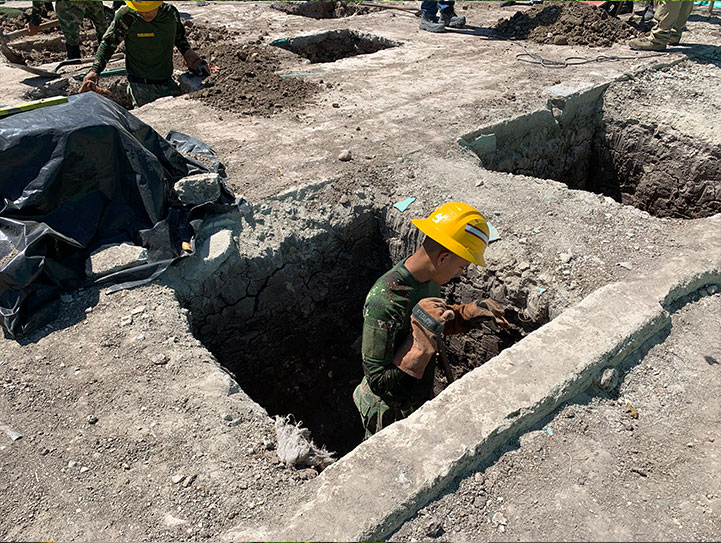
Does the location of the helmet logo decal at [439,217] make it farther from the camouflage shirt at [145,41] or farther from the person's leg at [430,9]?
the person's leg at [430,9]

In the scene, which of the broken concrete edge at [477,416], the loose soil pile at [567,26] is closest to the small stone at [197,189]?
the broken concrete edge at [477,416]

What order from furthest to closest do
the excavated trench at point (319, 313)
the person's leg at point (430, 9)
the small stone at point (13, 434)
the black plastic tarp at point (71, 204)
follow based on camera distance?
the person's leg at point (430, 9), the excavated trench at point (319, 313), the black plastic tarp at point (71, 204), the small stone at point (13, 434)

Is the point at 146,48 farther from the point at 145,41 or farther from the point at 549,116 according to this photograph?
the point at 549,116

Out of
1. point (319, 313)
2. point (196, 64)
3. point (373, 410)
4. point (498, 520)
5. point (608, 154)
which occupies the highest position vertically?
point (196, 64)

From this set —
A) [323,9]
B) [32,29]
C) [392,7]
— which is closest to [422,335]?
[32,29]

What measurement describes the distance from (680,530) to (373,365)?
1.54m

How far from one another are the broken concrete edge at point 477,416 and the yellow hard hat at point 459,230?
599 millimetres

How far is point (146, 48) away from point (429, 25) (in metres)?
5.04

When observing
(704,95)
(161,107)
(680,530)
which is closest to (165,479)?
(680,530)

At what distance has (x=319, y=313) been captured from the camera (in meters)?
4.83

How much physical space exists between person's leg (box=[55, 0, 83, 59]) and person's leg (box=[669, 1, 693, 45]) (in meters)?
8.63

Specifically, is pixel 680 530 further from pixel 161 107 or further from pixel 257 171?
pixel 161 107

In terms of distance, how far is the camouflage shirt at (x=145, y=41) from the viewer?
593 centimetres

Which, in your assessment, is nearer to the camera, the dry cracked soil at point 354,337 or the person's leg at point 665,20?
the dry cracked soil at point 354,337
